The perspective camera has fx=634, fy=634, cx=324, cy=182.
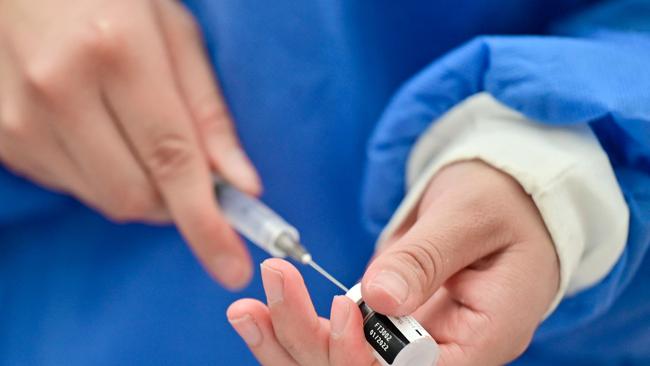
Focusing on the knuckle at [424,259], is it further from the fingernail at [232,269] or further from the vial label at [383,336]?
the fingernail at [232,269]

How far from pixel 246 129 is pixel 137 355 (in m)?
0.24

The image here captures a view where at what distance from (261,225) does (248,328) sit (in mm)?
210

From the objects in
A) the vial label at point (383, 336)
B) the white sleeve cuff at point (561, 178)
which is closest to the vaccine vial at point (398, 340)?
the vial label at point (383, 336)

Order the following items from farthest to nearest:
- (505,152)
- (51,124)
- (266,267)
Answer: (51,124) → (505,152) → (266,267)

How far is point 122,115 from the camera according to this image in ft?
1.75

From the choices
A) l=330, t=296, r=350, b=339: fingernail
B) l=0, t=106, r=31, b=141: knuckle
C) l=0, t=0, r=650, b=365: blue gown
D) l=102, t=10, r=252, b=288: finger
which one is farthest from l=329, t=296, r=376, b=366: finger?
l=0, t=106, r=31, b=141: knuckle

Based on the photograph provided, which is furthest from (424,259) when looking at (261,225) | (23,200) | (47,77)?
(23,200)

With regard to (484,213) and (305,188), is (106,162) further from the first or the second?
(484,213)

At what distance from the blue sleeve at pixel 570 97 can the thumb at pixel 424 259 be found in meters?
0.11

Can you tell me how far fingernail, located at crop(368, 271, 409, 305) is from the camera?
0.32m

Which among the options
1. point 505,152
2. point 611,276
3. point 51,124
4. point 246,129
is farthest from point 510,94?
point 51,124

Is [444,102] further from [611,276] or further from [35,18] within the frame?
[35,18]

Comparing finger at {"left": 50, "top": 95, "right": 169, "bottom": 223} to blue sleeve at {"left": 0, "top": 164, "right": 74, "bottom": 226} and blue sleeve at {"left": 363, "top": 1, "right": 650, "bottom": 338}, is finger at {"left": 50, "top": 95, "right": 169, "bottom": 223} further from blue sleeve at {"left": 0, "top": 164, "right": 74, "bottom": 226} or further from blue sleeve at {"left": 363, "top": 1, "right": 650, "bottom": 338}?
blue sleeve at {"left": 363, "top": 1, "right": 650, "bottom": 338}

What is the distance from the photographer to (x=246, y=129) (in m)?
0.62
